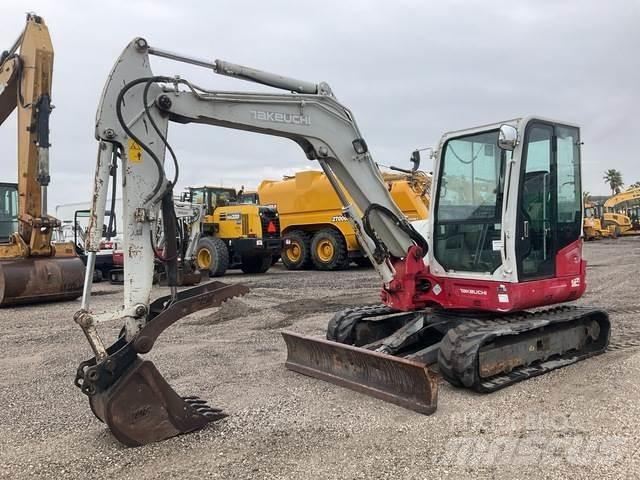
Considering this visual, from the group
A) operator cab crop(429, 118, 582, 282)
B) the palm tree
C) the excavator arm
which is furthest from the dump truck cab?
the palm tree

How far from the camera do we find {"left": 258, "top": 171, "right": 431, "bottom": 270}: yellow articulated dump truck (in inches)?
638

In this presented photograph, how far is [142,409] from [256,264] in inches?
520

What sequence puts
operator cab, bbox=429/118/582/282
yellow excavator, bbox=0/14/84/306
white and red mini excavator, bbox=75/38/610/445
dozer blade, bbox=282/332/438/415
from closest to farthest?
white and red mini excavator, bbox=75/38/610/445 < dozer blade, bbox=282/332/438/415 < operator cab, bbox=429/118/582/282 < yellow excavator, bbox=0/14/84/306

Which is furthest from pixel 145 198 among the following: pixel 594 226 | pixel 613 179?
pixel 613 179

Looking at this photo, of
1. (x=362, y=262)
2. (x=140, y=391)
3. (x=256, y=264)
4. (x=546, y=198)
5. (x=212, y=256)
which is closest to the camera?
(x=140, y=391)

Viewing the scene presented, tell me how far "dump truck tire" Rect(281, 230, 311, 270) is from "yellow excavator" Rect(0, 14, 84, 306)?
8.07 meters

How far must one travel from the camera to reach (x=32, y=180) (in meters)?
10.5

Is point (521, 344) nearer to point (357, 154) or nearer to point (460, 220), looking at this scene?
point (460, 220)

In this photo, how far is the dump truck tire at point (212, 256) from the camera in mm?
15695

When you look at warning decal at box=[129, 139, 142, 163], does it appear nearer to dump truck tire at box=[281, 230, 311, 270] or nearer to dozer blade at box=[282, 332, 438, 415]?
dozer blade at box=[282, 332, 438, 415]

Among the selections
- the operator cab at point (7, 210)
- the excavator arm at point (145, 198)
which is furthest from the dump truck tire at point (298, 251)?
the excavator arm at point (145, 198)

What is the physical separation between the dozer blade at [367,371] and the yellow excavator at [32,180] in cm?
686

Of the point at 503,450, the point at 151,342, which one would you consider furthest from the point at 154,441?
the point at 503,450

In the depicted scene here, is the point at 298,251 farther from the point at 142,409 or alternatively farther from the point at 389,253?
the point at 142,409
